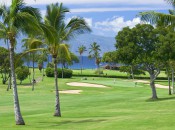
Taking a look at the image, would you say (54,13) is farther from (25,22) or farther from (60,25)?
(25,22)

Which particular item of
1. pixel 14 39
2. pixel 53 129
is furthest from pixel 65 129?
pixel 14 39

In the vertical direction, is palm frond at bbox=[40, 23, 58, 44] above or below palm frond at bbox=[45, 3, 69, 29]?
below

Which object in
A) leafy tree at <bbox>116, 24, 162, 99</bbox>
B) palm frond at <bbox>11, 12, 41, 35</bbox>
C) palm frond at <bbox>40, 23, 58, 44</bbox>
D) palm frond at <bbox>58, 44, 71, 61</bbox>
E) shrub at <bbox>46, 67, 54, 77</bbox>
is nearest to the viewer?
palm frond at <bbox>11, 12, 41, 35</bbox>

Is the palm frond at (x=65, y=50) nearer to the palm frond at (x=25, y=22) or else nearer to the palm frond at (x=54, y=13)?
the palm frond at (x=54, y=13)

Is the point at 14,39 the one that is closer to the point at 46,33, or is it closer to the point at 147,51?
the point at 46,33

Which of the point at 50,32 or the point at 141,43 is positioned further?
the point at 141,43

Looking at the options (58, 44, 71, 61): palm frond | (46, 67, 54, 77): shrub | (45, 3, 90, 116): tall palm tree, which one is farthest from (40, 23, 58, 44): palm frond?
(46, 67, 54, 77): shrub

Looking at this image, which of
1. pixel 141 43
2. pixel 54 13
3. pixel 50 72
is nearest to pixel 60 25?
pixel 54 13

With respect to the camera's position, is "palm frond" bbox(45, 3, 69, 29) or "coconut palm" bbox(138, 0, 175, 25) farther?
"palm frond" bbox(45, 3, 69, 29)

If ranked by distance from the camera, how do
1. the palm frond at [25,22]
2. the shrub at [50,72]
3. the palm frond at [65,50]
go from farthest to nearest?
1. the shrub at [50,72]
2. the palm frond at [65,50]
3. the palm frond at [25,22]

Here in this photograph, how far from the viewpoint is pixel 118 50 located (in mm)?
44156

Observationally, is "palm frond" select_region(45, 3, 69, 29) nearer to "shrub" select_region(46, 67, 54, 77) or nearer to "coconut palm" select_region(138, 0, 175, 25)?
"coconut palm" select_region(138, 0, 175, 25)

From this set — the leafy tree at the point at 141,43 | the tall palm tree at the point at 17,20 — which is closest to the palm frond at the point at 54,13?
the tall palm tree at the point at 17,20

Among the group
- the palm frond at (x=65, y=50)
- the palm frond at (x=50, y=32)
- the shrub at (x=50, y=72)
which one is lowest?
the shrub at (x=50, y=72)
